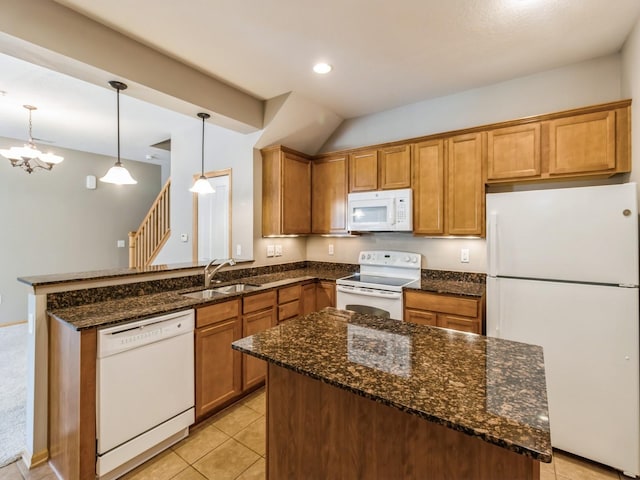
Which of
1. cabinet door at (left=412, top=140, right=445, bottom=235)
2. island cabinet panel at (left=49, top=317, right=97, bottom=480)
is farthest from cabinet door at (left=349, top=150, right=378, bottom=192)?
island cabinet panel at (left=49, top=317, right=97, bottom=480)

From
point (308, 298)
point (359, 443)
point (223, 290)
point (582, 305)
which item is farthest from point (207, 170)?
point (582, 305)

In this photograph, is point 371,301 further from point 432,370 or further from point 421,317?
point 432,370

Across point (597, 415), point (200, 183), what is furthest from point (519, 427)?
point (200, 183)

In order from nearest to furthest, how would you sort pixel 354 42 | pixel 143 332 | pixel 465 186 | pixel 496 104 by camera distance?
pixel 143 332, pixel 354 42, pixel 465 186, pixel 496 104

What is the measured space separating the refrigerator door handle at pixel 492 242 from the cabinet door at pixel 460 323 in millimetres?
456

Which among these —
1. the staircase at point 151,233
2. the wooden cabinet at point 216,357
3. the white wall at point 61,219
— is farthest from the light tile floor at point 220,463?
the white wall at point 61,219

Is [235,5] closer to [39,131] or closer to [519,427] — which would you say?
[519,427]

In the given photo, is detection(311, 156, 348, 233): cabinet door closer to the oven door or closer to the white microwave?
the white microwave

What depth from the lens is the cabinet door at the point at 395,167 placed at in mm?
3146

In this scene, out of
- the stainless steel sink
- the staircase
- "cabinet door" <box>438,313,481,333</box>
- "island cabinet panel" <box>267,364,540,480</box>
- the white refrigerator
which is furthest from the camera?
the staircase

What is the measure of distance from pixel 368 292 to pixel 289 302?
825 millimetres

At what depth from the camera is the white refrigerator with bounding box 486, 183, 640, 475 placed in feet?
6.08

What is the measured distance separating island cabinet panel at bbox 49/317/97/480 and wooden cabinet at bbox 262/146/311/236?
207cm

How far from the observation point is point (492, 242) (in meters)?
2.30
